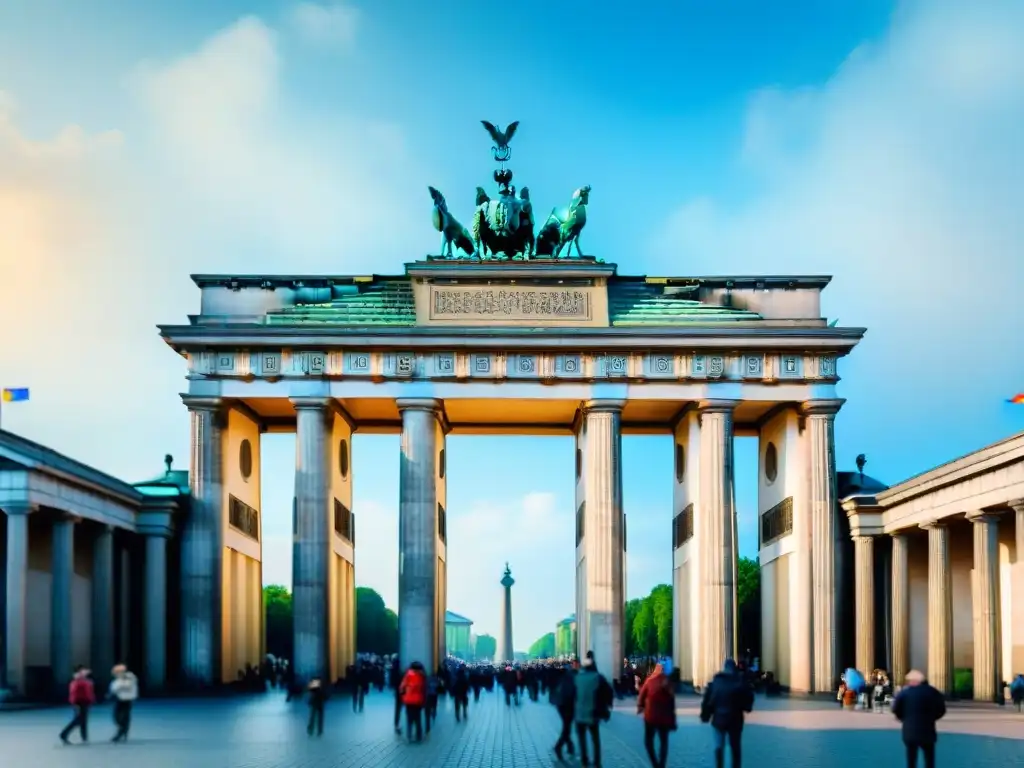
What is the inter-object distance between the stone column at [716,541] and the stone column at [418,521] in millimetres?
11120

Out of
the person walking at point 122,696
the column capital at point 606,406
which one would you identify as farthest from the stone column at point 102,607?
the person walking at point 122,696

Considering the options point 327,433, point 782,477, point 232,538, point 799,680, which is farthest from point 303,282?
point 799,680

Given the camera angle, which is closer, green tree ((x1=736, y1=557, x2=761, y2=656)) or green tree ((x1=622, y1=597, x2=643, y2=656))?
Answer: green tree ((x1=736, y1=557, x2=761, y2=656))

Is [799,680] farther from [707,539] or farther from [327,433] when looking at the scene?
[327,433]

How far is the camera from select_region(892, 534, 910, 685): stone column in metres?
59.3

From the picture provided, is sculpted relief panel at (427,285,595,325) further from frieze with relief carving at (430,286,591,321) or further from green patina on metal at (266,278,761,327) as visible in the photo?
green patina on metal at (266,278,761,327)

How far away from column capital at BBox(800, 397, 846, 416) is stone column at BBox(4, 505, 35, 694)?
31253mm

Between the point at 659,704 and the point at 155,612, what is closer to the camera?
the point at 659,704

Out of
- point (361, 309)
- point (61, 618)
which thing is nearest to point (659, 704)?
point (61, 618)

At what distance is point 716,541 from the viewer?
201ft

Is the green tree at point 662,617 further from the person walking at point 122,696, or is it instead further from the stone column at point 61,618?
the person walking at point 122,696

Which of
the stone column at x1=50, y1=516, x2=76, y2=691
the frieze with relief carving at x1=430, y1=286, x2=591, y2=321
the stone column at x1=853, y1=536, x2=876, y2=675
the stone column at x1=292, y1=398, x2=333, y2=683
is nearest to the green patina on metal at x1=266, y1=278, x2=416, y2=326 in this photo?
the frieze with relief carving at x1=430, y1=286, x2=591, y2=321

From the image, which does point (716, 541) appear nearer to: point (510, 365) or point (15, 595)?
point (510, 365)

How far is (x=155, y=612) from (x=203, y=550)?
3.08 m
